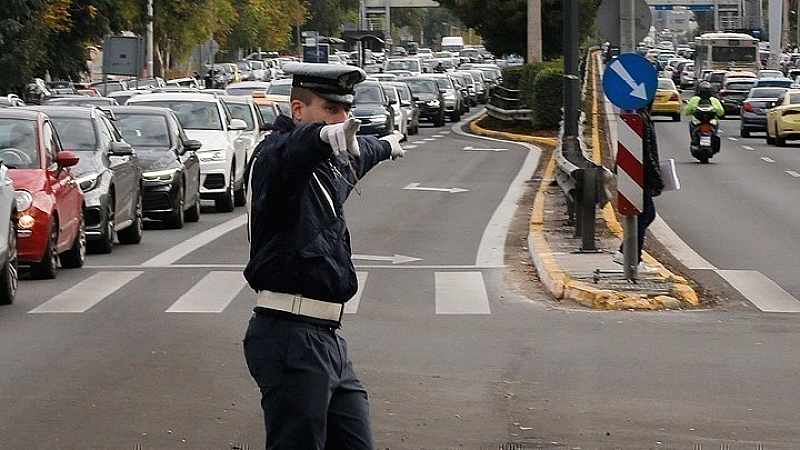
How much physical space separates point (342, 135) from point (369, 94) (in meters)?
40.1

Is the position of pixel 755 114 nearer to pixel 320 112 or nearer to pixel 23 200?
pixel 23 200

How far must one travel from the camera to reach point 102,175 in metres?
18.9

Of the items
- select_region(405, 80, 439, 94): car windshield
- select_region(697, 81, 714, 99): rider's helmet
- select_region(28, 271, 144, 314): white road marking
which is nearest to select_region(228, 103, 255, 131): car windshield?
select_region(697, 81, 714, 99): rider's helmet

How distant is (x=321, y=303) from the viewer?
18.4ft

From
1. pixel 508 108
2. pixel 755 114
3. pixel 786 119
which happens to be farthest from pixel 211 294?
pixel 508 108

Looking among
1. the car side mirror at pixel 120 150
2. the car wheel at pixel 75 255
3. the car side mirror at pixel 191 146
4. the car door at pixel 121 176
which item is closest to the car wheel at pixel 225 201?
the car side mirror at pixel 191 146

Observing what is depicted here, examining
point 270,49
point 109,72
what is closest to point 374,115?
point 109,72

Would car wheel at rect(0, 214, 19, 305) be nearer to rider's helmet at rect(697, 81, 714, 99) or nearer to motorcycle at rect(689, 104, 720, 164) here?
rider's helmet at rect(697, 81, 714, 99)

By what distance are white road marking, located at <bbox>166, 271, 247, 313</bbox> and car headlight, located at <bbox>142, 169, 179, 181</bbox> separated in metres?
5.53

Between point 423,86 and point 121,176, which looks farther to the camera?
→ point 423,86

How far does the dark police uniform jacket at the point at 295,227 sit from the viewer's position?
5.54 metres

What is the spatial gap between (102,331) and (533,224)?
9305mm

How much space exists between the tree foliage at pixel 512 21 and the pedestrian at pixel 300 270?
5425cm

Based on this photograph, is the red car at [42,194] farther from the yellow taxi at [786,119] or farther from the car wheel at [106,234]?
Answer: the yellow taxi at [786,119]
